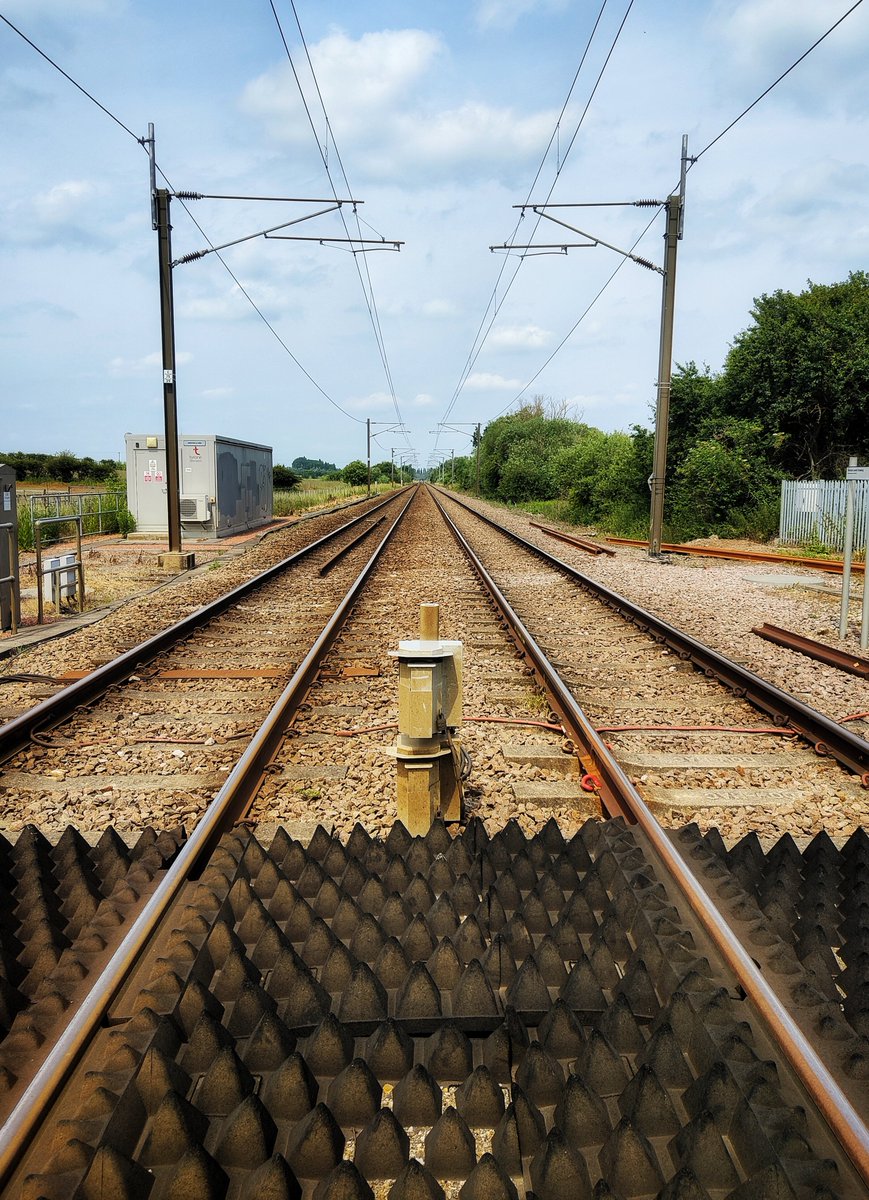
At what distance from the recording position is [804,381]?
2448 centimetres

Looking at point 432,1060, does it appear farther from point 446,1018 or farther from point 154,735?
point 154,735

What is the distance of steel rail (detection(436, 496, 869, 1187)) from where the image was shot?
1792 millimetres

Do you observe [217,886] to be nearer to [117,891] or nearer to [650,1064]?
[117,891]

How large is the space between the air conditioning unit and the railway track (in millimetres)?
19529

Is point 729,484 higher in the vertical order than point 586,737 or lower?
higher

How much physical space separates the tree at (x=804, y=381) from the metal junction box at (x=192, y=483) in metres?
14.1

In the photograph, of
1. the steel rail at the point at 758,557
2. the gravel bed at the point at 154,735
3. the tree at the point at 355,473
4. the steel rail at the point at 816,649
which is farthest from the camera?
the tree at the point at 355,473

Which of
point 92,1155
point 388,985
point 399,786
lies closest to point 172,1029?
point 92,1155

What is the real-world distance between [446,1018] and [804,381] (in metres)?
25.4

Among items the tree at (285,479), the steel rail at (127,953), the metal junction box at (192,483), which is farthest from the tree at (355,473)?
the steel rail at (127,953)

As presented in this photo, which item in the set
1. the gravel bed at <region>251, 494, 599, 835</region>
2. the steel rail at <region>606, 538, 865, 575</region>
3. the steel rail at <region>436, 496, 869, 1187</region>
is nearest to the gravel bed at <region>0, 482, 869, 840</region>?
the gravel bed at <region>251, 494, 599, 835</region>

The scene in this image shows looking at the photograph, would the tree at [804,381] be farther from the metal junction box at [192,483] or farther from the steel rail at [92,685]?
the steel rail at [92,685]

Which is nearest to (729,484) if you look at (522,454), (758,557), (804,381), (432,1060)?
(804,381)

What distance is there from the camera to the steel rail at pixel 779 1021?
1.79m
